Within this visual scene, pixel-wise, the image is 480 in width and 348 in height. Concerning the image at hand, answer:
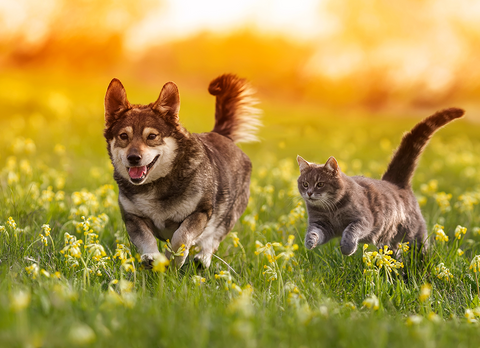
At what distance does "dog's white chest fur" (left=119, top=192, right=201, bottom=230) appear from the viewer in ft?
14.8

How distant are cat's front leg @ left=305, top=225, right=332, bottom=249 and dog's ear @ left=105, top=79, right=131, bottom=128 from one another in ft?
6.77

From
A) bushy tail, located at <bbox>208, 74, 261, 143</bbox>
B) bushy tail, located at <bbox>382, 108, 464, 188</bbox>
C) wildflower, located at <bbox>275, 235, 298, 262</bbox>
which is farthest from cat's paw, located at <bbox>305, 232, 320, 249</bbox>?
bushy tail, located at <bbox>208, 74, 261, 143</bbox>

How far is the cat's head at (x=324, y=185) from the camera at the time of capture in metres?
4.88

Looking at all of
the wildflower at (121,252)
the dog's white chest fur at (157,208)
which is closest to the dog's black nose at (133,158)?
the dog's white chest fur at (157,208)

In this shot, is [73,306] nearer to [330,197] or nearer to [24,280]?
[24,280]

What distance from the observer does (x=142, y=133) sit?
4.40 meters

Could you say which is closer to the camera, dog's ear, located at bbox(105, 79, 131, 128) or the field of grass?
the field of grass

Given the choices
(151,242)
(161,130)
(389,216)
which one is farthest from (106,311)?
(389,216)

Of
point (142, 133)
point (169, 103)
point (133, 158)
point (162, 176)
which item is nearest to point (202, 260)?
point (162, 176)

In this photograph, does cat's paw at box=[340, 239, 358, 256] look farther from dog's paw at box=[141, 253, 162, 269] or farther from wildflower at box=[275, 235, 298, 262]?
dog's paw at box=[141, 253, 162, 269]

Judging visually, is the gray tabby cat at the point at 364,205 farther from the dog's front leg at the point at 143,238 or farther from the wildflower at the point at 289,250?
the dog's front leg at the point at 143,238

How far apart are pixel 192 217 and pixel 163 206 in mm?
281

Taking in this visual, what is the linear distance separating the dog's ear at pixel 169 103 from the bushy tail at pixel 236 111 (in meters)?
1.23

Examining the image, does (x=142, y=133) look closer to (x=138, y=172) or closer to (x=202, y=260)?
(x=138, y=172)
